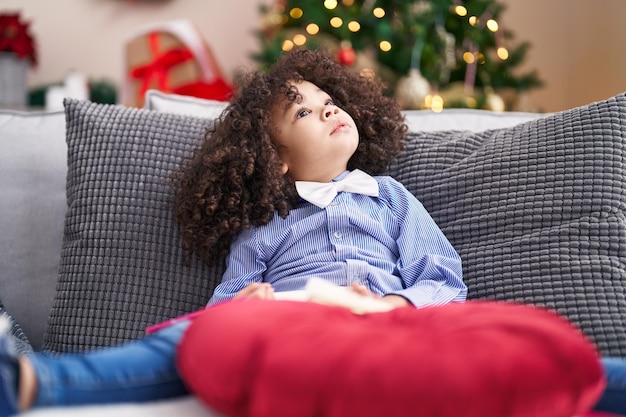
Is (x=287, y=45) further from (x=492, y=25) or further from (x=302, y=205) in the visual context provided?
(x=302, y=205)

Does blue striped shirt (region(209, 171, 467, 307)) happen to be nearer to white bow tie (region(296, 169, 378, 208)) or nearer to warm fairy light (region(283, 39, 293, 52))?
white bow tie (region(296, 169, 378, 208))

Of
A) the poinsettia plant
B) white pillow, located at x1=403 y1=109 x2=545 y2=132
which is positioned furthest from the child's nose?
the poinsettia plant

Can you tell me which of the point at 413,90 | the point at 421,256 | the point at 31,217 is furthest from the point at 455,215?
the point at 413,90

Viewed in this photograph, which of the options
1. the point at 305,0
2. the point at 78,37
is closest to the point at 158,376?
the point at 305,0

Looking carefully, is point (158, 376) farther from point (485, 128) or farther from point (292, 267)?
point (485, 128)

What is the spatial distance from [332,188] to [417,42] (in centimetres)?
169

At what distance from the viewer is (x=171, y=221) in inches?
60.0

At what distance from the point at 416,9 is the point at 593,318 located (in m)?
2.05

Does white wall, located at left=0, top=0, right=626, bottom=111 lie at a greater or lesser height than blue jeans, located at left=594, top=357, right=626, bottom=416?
greater

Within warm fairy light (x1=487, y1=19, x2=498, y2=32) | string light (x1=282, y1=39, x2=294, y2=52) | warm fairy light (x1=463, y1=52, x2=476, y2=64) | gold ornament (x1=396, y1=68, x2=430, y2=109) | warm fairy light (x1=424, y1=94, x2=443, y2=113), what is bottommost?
warm fairy light (x1=424, y1=94, x2=443, y2=113)

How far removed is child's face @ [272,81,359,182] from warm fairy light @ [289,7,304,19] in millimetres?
1632

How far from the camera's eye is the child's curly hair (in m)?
1.49

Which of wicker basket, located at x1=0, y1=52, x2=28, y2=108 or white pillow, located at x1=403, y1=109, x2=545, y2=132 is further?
wicker basket, located at x1=0, y1=52, x2=28, y2=108

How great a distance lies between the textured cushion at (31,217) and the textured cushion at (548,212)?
0.81m
